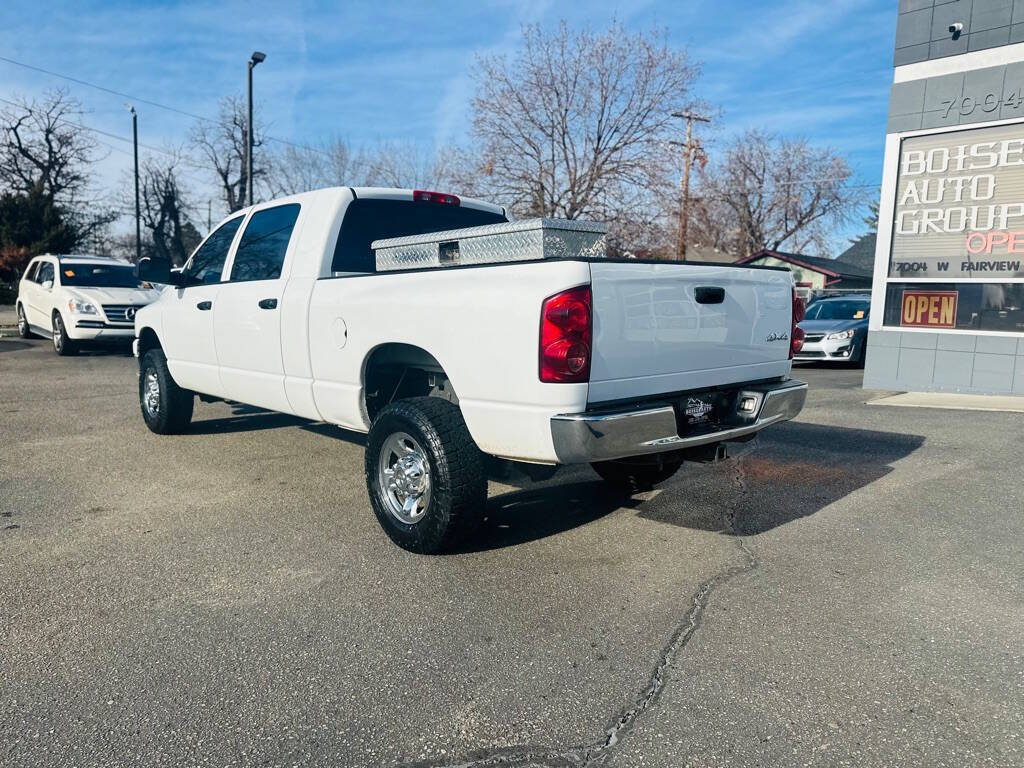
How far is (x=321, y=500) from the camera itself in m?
5.10

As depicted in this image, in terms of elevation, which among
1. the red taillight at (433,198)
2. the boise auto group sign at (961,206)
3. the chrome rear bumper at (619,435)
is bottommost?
the chrome rear bumper at (619,435)

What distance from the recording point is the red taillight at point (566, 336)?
339cm

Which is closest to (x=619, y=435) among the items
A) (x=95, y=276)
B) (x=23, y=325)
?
(x=95, y=276)

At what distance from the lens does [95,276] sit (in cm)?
1398

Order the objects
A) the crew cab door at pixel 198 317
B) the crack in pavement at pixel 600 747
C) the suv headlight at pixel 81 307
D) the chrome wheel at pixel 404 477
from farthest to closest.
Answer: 1. the suv headlight at pixel 81 307
2. the crew cab door at pixel 198 317
3. the chrome wheel at pixel 404 477
4. the crack in pavement at pixel 600 747

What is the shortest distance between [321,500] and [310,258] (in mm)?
1574

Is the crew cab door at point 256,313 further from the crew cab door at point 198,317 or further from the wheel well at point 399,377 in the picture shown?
the wheel well at point 399,377

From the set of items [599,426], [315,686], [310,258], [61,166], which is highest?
[61,166]

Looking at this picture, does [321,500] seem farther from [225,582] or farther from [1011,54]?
[1011,54]

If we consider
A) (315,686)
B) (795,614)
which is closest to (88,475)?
(315,686)

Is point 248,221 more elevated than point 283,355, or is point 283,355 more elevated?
point 248,221

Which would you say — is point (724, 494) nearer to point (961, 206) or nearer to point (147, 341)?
point (147, 341)

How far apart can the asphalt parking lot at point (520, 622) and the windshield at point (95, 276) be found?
29.6 feet

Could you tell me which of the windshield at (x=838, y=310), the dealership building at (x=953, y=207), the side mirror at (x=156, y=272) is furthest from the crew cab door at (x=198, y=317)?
the windshield at (x=838, y=310)
